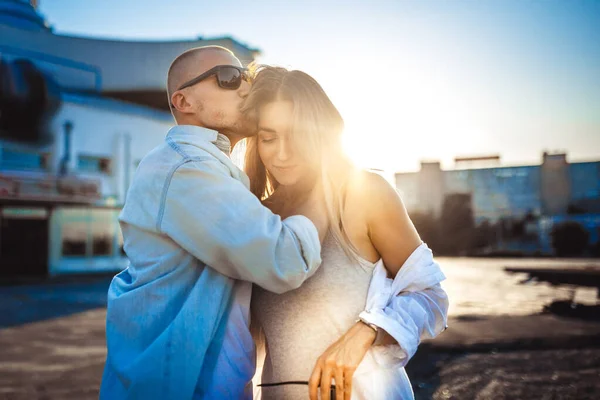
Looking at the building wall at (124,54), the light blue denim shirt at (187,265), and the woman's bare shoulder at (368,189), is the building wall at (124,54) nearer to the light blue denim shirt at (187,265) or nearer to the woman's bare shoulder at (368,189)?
the woman's bare shoulder at (368,189)

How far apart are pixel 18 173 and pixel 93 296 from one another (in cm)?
1042

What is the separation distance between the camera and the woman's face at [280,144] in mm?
1956

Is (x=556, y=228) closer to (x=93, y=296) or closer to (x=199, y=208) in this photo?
(x=93, y=296)

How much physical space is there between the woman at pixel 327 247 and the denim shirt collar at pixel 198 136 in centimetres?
20

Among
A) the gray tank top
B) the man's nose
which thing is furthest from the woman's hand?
the man's nose

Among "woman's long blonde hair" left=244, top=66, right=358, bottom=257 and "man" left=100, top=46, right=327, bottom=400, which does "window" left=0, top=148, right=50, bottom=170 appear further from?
"man" left=100, top=46, right=327, bottom=400

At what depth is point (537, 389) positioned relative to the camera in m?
5.01

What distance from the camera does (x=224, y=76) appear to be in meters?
1.94

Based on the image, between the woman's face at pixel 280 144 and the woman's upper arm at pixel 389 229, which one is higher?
the woman's face at pixel 280 144

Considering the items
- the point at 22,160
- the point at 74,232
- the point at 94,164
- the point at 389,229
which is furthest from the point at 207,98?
the point at 94,164

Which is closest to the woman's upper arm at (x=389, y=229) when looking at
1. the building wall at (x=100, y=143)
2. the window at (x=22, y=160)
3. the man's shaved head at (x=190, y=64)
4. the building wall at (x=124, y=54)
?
the man's shaved head at (x=190, y=64)

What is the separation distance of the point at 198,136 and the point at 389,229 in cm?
76

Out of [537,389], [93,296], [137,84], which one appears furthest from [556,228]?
[537,389]

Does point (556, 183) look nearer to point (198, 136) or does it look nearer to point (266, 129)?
point (266, 129)
